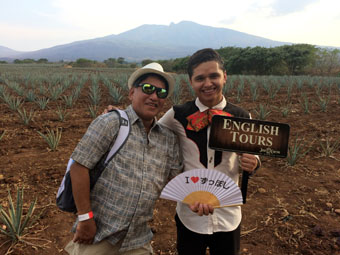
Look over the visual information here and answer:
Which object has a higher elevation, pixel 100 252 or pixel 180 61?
pixel 180 61

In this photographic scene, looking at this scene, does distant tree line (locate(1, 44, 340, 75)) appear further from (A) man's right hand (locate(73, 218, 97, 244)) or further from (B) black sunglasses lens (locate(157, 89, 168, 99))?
(A) man's right hand (locate(73, 218, 97, 244))

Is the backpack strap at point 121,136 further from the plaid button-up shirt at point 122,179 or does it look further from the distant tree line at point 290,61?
the distant tree line at point 290,61

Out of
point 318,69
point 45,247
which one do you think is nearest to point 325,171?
point 45,247

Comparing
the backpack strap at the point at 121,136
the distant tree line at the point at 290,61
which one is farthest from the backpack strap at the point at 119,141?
the distant tree line at the point at 290,61

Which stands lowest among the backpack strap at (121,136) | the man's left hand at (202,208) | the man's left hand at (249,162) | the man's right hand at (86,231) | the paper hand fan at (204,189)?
the man's right hand at (86,231)

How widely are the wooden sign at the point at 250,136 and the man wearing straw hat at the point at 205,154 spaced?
0.50ft

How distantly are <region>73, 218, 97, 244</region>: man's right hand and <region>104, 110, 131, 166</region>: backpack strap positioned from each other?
0.29m

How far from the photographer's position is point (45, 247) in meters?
1.69

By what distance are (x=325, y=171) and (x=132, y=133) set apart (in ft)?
8.86

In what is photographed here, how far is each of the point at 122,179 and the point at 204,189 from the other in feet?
1.29

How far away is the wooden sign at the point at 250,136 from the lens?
992 millimetres

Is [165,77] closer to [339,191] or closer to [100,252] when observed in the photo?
[100,252]

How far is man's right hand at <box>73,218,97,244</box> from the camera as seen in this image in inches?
41.6

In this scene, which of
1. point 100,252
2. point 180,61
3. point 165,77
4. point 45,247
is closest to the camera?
point 100,252
